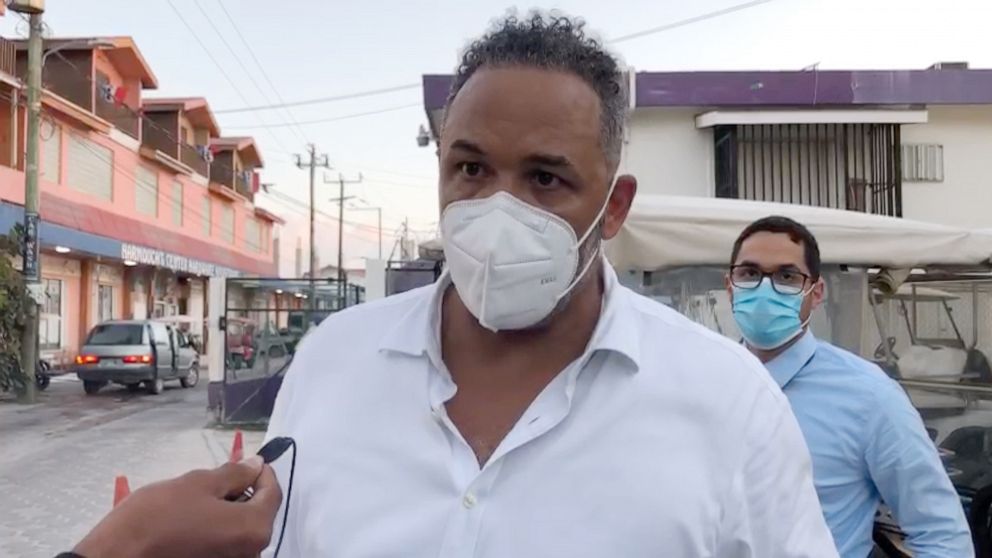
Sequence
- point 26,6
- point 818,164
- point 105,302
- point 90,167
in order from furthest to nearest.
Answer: point 105,302, point 90,167, point 26,6, point 818,164

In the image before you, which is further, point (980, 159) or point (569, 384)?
point (980, 159)

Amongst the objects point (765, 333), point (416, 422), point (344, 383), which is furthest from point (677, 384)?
point (765, 333)

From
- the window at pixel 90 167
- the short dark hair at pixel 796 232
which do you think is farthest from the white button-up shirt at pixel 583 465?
the window at pixel 90 167

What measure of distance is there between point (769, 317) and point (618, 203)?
1709 mm

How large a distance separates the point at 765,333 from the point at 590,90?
1937mm

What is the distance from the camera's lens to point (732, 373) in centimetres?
153

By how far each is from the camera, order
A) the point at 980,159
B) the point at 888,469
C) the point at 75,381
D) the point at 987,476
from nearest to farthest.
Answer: the point at 888,469 < the point at 987,476 < the point at 980,159 < the point at 75,381

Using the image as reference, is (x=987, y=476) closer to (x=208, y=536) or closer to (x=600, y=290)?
(x=600, y=290)

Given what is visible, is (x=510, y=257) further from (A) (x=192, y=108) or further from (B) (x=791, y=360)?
(A) (x=192, y=108)

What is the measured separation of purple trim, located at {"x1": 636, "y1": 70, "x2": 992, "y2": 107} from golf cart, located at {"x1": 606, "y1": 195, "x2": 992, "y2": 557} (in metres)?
7.08

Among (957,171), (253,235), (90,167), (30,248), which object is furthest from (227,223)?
(957,171)

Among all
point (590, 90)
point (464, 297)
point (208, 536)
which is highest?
point (590, 90)

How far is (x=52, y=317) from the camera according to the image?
2669cm

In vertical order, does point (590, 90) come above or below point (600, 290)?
above
